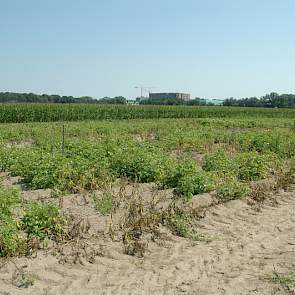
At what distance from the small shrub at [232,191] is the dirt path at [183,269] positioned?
1.37 meters

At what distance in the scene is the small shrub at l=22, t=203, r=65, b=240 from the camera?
5.53 meters

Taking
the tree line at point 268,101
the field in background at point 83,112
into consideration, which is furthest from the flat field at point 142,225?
the tree line at point 268,101

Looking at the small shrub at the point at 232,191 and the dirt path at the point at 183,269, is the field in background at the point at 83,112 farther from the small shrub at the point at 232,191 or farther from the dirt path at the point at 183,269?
the dirt path at the point at 183,269

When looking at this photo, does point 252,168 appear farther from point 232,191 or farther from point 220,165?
point 232,191

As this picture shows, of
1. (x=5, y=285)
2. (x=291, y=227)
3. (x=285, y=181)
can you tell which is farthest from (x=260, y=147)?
(x=5, y=285)

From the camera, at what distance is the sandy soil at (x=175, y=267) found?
14.7ft

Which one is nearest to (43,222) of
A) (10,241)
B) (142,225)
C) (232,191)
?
(10,241)

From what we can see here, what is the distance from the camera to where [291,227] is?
6.73 m

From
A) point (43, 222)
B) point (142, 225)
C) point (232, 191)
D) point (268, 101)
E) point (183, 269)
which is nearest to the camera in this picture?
point (183, 269)

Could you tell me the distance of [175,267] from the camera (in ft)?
16.5

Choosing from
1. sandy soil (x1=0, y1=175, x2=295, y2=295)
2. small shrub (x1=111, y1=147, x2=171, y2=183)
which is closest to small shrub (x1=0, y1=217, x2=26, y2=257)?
sandy soil (x1=0, y1=175, x2=295, y2=295)

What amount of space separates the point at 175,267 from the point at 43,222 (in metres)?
1.83

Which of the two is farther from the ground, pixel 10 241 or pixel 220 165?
pixel 220 165

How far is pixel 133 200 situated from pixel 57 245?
6.08 ft
